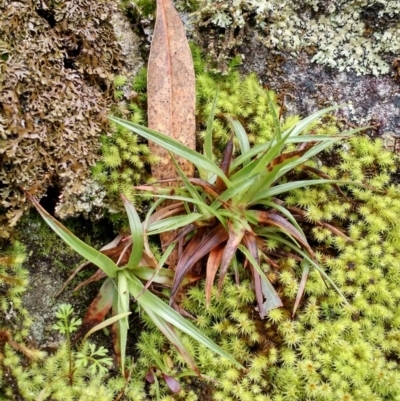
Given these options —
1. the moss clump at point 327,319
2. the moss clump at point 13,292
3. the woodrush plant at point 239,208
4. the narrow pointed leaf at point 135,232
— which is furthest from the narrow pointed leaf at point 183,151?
the moss clump at point 13,292

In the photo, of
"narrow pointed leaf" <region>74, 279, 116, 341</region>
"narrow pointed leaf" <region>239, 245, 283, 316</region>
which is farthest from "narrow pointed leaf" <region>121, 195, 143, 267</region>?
"narrow pointed leaf" <region>239, 245, 283, 316</region>

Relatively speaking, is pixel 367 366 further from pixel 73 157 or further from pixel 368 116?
pixel 73 157

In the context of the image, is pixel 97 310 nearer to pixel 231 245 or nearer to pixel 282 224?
pixel 231 245

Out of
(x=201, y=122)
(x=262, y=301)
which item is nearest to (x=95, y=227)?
(x=201, y=122)

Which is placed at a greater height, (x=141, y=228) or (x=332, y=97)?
(x=332, y=97)

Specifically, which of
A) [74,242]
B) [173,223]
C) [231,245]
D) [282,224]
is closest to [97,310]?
[74,242]

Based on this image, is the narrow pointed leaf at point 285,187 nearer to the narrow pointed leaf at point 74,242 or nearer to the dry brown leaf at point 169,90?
the dry brown leaf at point 169,90
